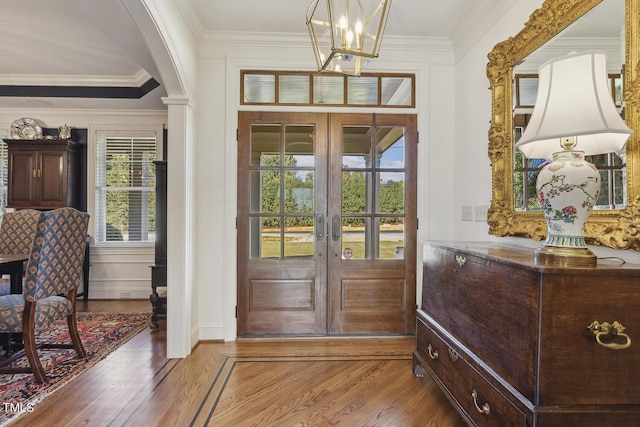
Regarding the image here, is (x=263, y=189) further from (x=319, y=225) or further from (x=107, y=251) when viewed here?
(x=107, y=251)

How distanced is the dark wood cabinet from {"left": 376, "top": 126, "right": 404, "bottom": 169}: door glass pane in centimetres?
384

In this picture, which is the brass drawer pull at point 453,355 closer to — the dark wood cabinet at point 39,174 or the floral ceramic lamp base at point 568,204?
the floral ceramic lamp base at point 568,204

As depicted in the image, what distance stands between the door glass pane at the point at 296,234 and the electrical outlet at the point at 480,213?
1358mm

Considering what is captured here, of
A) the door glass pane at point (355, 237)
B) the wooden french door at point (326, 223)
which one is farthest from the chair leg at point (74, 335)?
the door glass pane at point (355, 237)

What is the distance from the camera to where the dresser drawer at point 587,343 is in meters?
1.14

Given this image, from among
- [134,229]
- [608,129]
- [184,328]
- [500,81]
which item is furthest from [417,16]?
[134,229]

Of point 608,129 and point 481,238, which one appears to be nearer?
point 608,129

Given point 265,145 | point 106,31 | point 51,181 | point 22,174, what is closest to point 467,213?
point 265,145

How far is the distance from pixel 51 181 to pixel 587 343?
5212 millimetres

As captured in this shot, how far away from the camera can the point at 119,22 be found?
2.12m

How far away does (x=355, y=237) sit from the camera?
9.77 ft

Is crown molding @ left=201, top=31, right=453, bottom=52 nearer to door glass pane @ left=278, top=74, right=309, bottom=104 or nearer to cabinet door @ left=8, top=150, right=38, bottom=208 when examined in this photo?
door glass pane @ left=278, top=74, right=309, bottom=104

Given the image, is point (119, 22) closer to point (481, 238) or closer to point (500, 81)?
point (500, 81)

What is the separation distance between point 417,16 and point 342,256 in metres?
2.09
